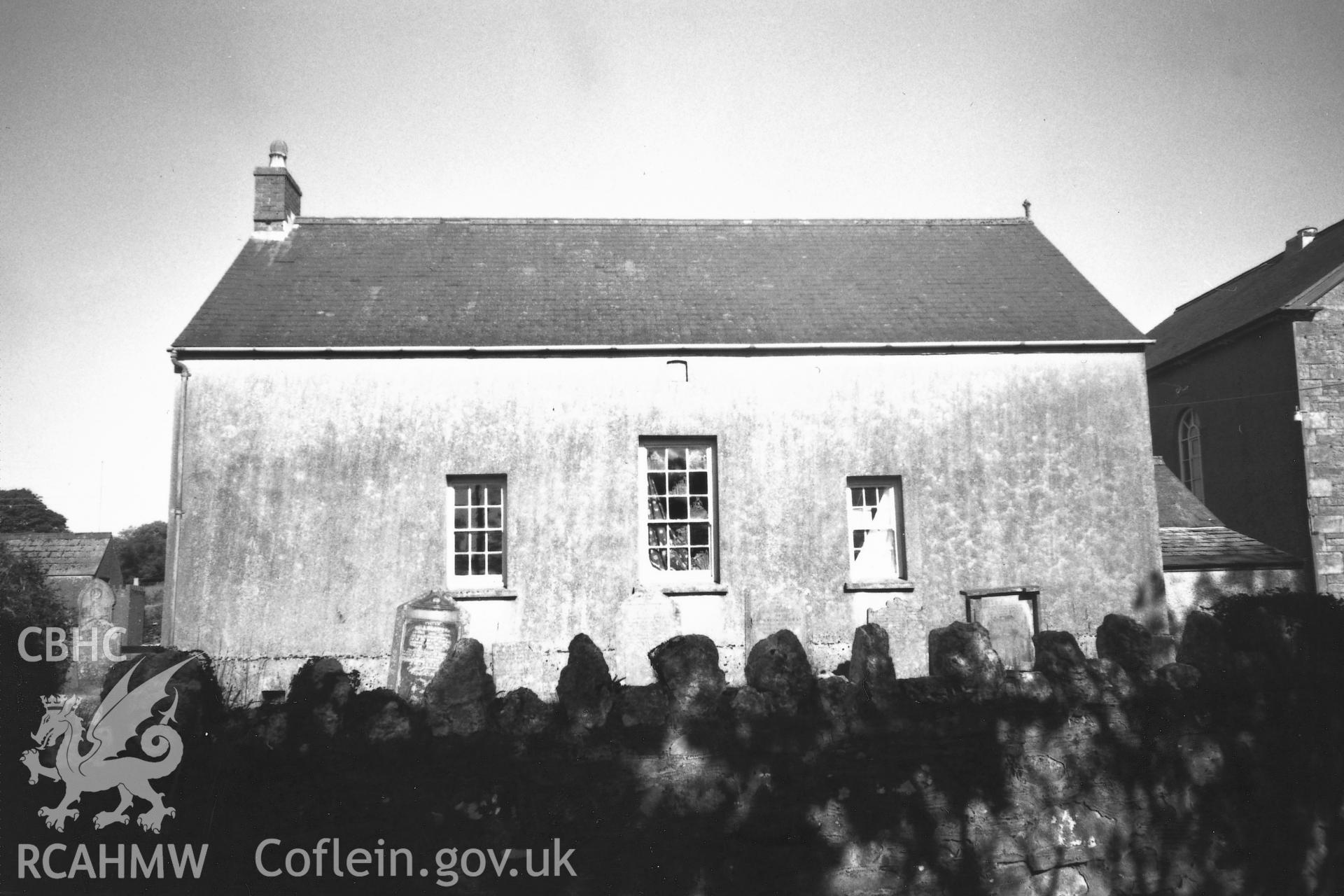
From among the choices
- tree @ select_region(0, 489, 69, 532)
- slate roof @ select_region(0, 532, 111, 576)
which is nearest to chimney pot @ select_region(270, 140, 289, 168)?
slate roof @ select_region(0, 532, 111, 576)

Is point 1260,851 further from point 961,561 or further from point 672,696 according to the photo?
point 961,561

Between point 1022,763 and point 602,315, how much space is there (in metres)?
12.9

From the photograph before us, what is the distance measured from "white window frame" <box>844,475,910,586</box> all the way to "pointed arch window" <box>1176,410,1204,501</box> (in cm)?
1005

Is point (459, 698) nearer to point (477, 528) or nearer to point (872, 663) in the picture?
point (872, 663)

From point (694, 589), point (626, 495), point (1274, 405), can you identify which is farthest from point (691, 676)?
point (1274, 405)

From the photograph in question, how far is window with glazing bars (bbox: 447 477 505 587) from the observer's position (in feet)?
50.7

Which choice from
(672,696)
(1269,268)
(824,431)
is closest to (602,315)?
(824,431)

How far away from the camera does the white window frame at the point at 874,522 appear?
15844 millimetres

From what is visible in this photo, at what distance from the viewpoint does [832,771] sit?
4.65 m

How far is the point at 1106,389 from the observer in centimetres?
1658

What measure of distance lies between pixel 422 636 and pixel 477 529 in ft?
7.48

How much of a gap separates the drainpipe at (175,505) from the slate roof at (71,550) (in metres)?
16.4

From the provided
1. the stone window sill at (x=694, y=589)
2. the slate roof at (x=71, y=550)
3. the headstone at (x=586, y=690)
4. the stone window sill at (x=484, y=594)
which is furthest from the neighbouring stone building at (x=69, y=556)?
the headstone at (x=586, y=690)

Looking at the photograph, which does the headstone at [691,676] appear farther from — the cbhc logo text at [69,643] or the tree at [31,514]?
the tree at [31,514]
